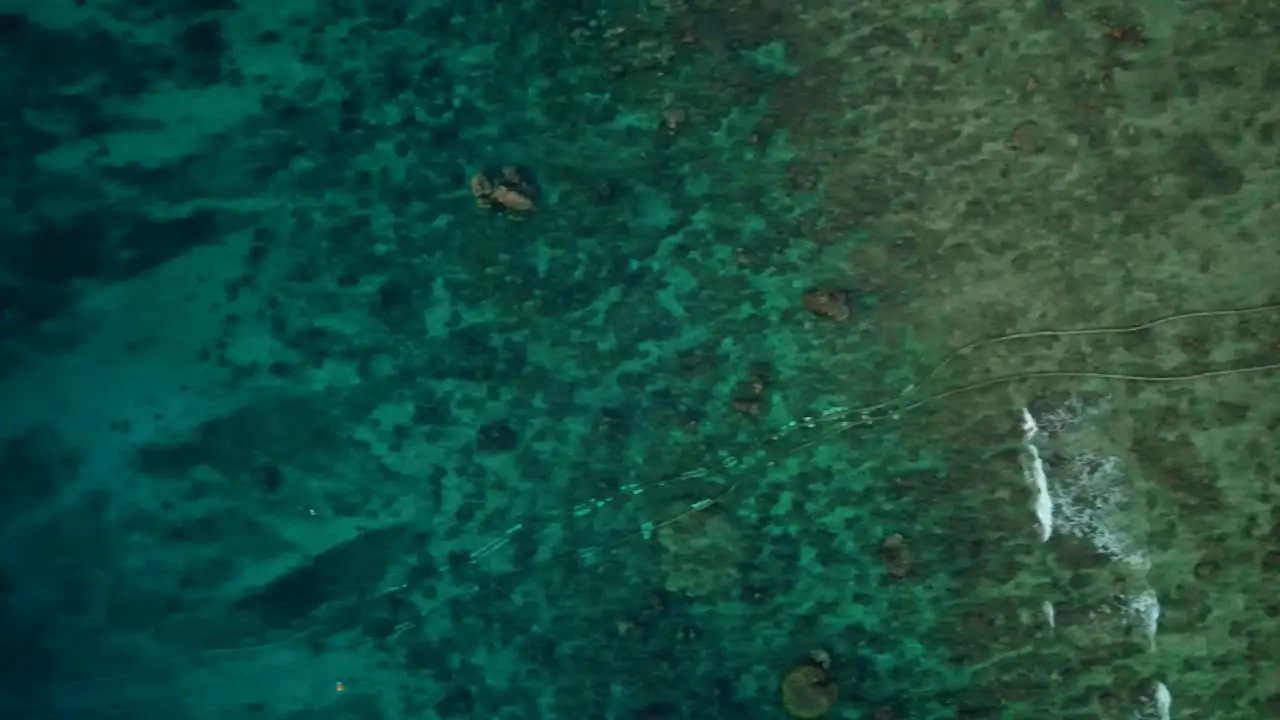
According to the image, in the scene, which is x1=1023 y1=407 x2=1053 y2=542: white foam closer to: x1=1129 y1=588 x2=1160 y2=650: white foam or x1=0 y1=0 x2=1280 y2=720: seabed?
x1=0 y1=0 x2=1280 y2=720: seabed

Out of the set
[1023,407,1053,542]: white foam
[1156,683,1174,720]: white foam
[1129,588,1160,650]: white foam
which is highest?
[1023,407,1053,542]: white foam

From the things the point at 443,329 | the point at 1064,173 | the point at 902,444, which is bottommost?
the point at 902,444

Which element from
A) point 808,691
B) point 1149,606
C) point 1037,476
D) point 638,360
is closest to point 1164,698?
point 1149,606

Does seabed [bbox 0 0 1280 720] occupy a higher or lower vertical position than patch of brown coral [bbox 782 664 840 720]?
higher

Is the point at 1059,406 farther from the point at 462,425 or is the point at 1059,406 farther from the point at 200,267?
the point at 200,267

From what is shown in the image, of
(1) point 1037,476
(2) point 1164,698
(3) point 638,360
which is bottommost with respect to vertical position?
(2) point 1164,698

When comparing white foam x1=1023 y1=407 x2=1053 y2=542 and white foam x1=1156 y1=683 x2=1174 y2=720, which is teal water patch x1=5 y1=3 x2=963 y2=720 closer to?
white foam x1=1023 y1=407 x2=1053 y2=542

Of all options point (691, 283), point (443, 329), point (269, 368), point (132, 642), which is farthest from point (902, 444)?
point (132, 642)

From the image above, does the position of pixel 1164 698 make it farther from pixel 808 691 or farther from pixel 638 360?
pixel 638 360

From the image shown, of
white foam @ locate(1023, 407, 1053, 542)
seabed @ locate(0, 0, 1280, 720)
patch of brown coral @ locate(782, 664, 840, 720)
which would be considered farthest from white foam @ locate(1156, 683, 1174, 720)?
patch of brown coral @ locate(782, 664, 840, 720)
